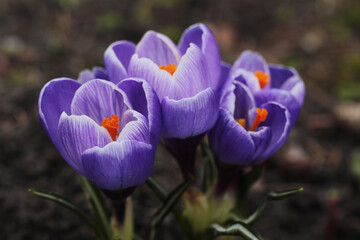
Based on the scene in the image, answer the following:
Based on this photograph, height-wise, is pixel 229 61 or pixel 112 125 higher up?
pixel 112 125

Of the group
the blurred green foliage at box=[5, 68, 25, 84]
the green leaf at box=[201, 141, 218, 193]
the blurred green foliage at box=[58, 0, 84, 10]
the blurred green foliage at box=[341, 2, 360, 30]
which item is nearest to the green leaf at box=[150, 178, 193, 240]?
the green leaf at box=[201, 141, 218, 193]

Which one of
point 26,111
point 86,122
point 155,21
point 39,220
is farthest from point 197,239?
point 155,21

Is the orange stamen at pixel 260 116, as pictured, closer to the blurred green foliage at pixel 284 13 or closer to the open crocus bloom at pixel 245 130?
the open crocus bloom at pixel 245 130

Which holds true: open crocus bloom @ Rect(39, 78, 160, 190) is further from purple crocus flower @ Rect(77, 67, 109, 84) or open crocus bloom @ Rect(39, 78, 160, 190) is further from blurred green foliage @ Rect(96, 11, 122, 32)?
blurred green foliage @ Rect(96, 11, 122, 32)

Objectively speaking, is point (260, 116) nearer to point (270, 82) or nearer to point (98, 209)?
point (270, 82)

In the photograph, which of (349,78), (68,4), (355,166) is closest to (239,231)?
(355,166)

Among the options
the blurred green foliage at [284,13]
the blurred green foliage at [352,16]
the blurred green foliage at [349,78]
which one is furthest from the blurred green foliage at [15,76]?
the blurred green foliage at [352,16]

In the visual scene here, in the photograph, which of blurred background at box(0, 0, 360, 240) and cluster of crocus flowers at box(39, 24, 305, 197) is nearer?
cluster of crocus flowers at box(39, 24, 305, 197)
